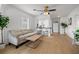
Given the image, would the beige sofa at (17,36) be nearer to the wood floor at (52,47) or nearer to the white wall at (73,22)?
the wood floor at (52,47)

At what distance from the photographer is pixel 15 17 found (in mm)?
2328

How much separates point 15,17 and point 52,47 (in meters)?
1.00

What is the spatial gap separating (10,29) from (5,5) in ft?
1.64

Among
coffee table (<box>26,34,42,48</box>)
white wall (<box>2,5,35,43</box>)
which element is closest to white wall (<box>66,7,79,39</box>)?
coffee table (<box>26,34,42,48</box>)

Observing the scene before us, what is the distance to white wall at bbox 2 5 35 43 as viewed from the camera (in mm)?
2285

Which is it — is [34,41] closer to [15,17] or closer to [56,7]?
[15,17]

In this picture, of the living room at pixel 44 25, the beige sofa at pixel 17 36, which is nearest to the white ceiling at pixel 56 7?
the living room at pixel 44 25

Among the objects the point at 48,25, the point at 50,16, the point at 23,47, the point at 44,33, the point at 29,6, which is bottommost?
the point at 23,47

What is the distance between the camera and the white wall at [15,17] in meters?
2.29

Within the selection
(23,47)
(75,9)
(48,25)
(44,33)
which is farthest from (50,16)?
(23,47)

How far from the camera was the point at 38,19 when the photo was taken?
2.41 metres

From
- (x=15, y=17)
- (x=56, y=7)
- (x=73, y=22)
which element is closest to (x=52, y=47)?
(x=73, y=22)

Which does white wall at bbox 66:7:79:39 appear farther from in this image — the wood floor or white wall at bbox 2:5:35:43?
white wall at bbox 2:5:35:43
